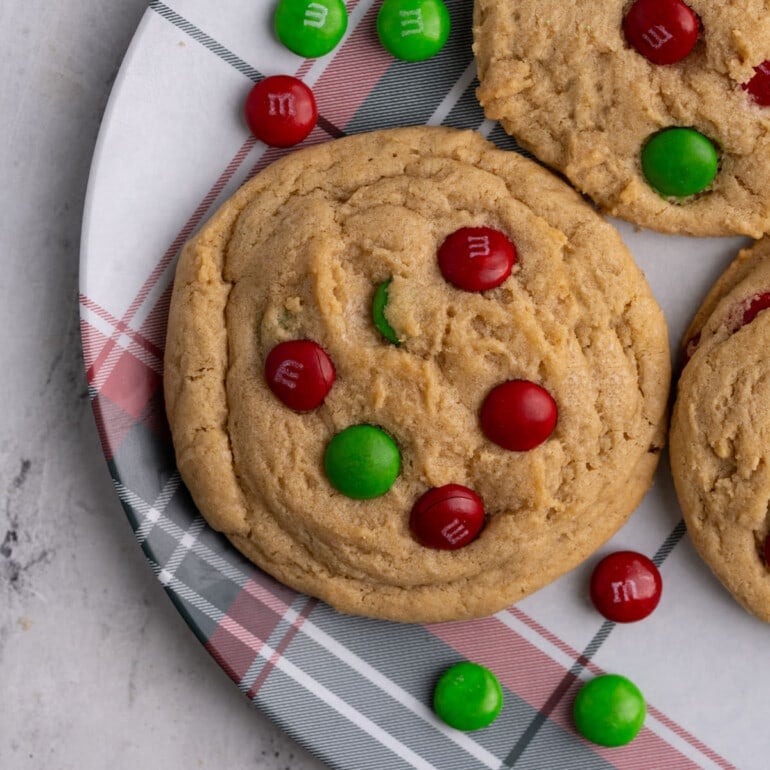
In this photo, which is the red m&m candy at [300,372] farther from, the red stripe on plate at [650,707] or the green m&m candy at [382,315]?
the red stripe on plate at [650,707]

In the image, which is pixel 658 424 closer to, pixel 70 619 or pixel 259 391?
pixel 259 391

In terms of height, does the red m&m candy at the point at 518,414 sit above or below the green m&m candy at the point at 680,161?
below

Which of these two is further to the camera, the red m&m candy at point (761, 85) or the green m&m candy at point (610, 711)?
the green m&m candy at point (610, 711)

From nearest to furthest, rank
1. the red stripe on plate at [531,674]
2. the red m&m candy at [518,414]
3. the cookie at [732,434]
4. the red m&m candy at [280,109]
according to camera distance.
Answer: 1. the red m&m candy at [518,414]
2. the cookie at [732,434]
3. the red m&m candy at [280,109]
4. the red stripe on plate at [531,674]

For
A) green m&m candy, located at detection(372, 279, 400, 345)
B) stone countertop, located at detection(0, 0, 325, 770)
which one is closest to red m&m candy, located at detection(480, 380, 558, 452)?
green m&m candy, located at detection(372, 279, 400, 345)

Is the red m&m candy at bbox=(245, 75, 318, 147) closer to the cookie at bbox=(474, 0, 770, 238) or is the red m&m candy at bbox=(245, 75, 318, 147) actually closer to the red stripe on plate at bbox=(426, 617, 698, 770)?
the cookie at bbox=(474, 0, 770, 238)

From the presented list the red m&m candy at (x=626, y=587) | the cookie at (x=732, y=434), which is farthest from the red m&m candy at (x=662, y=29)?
the red m&m candy at (x=626, y=587)

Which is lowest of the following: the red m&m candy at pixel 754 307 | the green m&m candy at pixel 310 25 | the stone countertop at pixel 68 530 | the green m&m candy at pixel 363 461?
the stone countertop at pixel 68 530

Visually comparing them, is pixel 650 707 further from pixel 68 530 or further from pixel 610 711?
pixel 68 530
